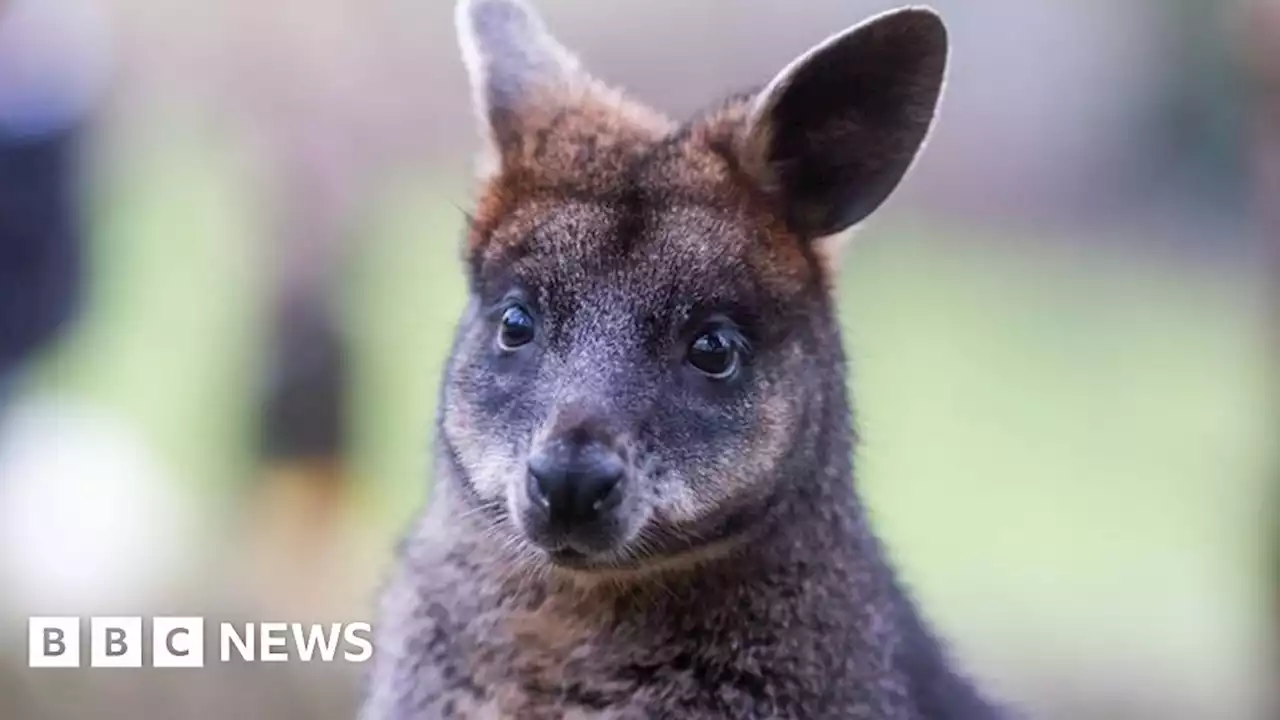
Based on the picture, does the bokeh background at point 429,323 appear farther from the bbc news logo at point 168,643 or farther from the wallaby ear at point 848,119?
the wallaby ear at point 848,119

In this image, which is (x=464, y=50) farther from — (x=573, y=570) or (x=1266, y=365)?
(x=1266, y=365)

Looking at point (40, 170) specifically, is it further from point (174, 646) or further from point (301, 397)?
point (174, 646)

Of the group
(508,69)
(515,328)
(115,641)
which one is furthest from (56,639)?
(508,69)

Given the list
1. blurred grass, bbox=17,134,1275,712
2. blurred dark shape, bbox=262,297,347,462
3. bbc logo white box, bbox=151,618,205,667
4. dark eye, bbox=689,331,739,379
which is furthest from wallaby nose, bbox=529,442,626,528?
bbc logo white box, bbox=151,618,205,667

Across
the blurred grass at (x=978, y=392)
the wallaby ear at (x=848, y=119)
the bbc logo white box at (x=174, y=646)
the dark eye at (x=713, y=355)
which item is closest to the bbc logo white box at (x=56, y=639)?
the bbc logo white box at (x=174, y=646)

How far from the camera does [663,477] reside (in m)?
1.73

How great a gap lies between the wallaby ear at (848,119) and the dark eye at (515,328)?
0.31 m

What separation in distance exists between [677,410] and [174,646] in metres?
1.00

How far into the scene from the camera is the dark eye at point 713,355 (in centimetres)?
179

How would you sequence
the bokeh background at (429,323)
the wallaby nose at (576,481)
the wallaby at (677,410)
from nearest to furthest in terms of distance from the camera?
the wallaby nose at (576,481), the wallaby at (677,410), the bokeh background at (429,323)

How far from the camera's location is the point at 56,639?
236 centimetres

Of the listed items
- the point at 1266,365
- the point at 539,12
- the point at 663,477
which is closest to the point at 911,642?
the point at 663,477

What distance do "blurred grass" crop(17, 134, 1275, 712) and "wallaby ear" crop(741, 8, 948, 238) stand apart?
38 centimetres

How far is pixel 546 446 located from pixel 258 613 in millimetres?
887
